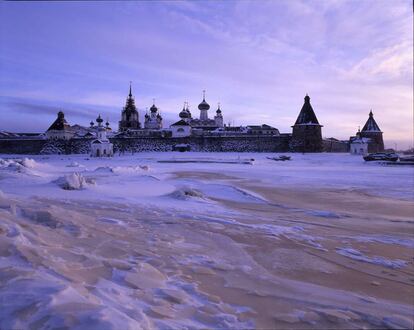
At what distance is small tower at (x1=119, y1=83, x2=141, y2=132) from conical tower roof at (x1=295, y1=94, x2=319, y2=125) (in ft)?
102

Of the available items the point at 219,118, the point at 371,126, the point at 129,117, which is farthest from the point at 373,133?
the point at 129,117

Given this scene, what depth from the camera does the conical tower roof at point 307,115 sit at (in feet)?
153

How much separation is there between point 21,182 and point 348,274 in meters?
8.87

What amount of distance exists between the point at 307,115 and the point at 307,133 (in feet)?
7.75

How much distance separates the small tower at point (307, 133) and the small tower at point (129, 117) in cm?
3106

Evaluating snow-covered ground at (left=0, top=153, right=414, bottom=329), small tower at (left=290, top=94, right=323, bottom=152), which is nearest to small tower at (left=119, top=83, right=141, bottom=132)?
small tower at (left=290, top=94, right=323, bottom=152)

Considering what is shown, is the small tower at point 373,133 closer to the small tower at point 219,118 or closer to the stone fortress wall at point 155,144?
the stone fortress wall at point 155,144

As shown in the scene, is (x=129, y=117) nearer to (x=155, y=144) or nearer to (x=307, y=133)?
(x=155, y=144)

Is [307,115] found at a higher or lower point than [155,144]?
higher

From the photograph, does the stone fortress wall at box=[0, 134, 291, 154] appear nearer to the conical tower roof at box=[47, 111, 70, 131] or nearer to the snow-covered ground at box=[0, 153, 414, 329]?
the conical tower roof at box=[47, 111, 70, 131]

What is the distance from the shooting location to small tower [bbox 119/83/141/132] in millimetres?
67812

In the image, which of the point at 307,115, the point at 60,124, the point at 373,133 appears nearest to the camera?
the point at 307,115

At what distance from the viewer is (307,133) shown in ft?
153

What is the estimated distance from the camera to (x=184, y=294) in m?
3.05
